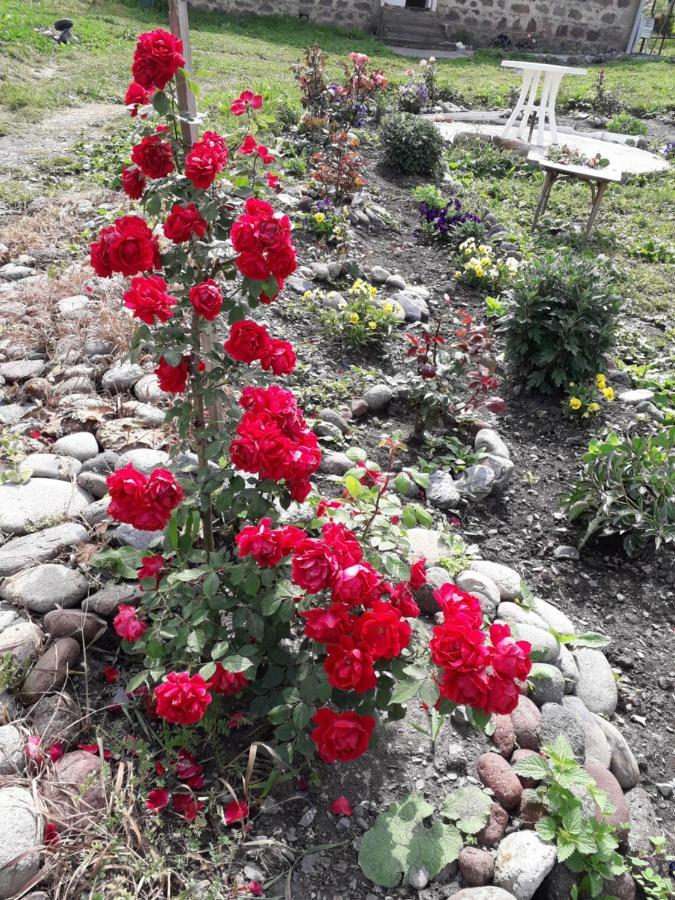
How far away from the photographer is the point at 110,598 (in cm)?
216

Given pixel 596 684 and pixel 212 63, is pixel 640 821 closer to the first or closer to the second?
pixel 596 684

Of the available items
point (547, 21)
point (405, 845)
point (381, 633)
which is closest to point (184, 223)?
point (381, 633)

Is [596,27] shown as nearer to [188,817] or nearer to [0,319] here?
[0,319]

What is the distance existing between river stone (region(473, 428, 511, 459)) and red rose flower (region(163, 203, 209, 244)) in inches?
82.5

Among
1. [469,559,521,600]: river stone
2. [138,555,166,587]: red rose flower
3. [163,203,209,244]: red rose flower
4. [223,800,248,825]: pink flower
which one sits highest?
[163,203,209,244]: red rose flower

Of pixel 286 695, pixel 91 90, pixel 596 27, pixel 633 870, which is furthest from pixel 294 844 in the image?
pixel 596 27

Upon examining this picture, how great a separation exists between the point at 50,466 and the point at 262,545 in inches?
56.8

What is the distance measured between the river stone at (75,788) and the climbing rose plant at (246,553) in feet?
0.80

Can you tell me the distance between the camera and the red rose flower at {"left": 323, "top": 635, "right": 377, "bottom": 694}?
153cm

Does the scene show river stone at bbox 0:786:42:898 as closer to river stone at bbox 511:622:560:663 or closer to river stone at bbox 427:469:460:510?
river stone at bbox 511:622:560:663

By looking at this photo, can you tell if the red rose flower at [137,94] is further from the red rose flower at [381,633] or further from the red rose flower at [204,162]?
the red rose flower at [381,633]

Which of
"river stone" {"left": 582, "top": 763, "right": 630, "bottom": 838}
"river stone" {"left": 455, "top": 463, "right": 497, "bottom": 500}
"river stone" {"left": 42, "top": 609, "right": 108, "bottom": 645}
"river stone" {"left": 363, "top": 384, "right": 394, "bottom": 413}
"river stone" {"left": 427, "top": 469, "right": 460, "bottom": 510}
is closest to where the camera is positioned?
"river stone" {"left": 582, "top": 763, "right": 630, "bottom": 838}

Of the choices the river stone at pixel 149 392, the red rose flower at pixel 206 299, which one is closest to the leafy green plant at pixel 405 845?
the red rose flower at pixel 206 299

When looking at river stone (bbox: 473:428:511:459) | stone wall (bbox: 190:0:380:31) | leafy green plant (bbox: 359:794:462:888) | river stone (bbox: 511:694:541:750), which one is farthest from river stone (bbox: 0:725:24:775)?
stone wall (bbox: 190:0:380:31)
